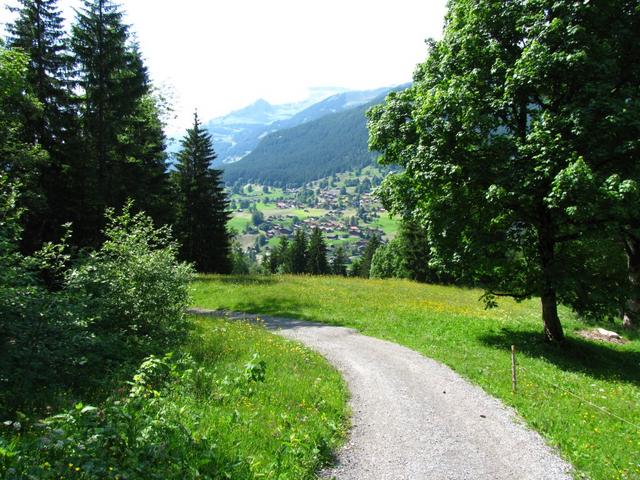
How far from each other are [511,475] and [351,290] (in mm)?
24516

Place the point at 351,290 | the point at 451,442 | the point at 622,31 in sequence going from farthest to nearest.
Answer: the point at 351,290
the point at 622,31
the point at 451,442

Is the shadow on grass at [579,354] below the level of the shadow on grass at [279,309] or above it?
below

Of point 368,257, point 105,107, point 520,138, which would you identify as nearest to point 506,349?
point 520,138

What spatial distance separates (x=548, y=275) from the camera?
15.9 meters

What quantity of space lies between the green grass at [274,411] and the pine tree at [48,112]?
18.4m

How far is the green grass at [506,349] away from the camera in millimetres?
9750

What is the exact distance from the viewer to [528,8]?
616 inches

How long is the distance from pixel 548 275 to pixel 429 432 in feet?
30.5

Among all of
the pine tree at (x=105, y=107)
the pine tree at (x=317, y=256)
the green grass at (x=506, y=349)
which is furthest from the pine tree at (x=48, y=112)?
the pine tree at (x=317, y=256)

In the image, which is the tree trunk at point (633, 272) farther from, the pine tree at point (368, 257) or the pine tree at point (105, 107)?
the pine tree at point (368, 257)

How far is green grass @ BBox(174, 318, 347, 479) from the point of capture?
7.81 metres

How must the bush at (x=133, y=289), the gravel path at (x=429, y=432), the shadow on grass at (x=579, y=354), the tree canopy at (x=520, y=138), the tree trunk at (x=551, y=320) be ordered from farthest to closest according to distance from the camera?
the tree trunk at (x=551, y=320)
the shadow on grass at (x=579, y=354)
the tree canopy at (x=520, y=138)
the bush at (x=133, y=289)
the gravel path at (x=429, y=432)

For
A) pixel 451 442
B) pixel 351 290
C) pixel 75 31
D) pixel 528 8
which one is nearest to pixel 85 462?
pixel 451 442

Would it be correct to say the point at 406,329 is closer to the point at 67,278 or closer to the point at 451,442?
the point at 451,442
